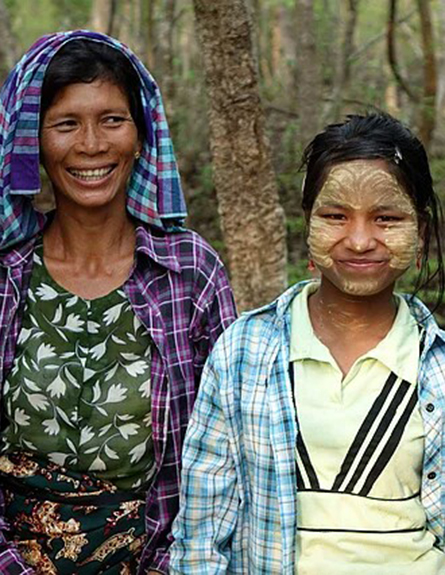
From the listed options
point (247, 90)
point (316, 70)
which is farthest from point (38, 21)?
point (247, 90)

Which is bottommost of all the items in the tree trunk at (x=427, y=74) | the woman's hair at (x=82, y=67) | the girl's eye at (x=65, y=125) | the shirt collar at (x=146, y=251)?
the shirt collar at (x=146, y=251)

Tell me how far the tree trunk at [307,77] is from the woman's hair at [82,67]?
5.12 metres

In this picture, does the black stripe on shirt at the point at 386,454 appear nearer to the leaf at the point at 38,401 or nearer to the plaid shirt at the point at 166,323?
the plaid shirt at the point at 166,323

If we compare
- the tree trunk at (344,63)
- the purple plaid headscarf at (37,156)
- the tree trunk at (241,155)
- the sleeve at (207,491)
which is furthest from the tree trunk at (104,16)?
the sleeve at (207,491)

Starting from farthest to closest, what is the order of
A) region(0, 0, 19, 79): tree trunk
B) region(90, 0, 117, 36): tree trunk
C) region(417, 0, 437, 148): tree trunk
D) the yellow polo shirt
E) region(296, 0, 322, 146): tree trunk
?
region(90, 0, 117, 36): tree trunk → region(0, 0, 19, 79): tree trunk → region(296, 0, 322, 146): tree trunk → region(417, 0, 437, 148): tree trunk → the yellow polo shirt

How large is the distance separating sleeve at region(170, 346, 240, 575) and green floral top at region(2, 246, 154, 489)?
0.73 ft

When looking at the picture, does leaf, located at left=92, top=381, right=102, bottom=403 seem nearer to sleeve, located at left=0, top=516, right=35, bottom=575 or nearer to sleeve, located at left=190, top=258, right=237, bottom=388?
sleeve, located at left=190, top=258, right=237, bottom=388

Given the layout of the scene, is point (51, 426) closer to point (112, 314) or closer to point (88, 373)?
point (88, 373)

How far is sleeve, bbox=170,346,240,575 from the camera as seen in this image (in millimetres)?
2195

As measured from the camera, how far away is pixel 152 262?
2.48 m

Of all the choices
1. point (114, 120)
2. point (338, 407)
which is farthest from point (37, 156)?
point (338, 407)

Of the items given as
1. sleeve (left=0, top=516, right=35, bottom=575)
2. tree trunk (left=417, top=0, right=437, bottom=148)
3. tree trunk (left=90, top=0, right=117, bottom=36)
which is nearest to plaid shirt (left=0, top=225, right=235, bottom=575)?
sleeve (left=0, top=516, right=35, bottom=575)

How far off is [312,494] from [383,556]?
213 millimetres

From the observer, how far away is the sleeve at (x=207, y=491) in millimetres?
2195
